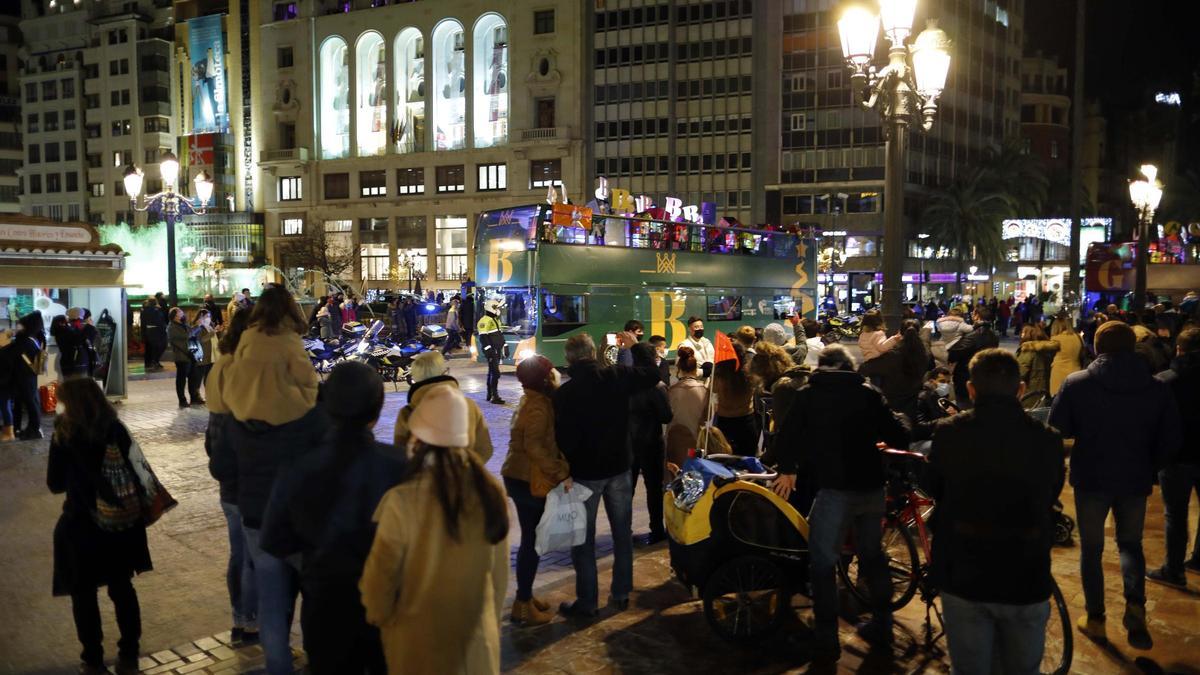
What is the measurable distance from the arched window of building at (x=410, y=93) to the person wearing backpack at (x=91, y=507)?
215ft

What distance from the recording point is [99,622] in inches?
190

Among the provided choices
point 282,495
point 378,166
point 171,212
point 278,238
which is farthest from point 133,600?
point 278,238

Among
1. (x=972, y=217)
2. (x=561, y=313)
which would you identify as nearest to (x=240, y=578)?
(x=561, y=313)

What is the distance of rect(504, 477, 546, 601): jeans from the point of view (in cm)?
552

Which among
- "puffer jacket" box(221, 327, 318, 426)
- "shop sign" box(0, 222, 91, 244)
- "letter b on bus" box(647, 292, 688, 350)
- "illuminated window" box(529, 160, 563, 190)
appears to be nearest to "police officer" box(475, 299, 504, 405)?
"letter b on bus" box(647, 292, 688, 350)

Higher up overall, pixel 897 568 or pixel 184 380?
pixel 184 380

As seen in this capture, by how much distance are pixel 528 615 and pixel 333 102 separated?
236 ft

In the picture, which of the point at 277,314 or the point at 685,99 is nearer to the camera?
the point at 277,314

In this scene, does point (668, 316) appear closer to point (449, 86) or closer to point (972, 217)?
point (972, 217)

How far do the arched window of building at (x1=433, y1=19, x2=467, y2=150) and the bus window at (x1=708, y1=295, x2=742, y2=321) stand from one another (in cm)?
4671

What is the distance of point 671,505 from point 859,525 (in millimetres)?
1174

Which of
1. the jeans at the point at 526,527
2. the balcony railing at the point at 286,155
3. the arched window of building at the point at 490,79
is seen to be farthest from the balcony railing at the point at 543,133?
the jeans at the point at 526,527

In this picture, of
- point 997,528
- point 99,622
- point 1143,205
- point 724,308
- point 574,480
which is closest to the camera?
point 997,528

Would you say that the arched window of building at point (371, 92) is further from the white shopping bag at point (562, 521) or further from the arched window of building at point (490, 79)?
the white shopping bag at point (562, 521)
